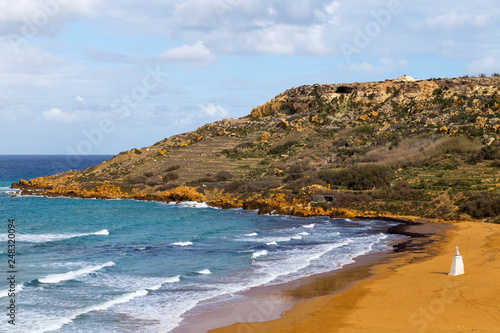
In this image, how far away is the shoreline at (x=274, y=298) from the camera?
16531 millimetres

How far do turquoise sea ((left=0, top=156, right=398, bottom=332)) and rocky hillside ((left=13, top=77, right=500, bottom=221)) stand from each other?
714cm

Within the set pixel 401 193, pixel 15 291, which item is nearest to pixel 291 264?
pixel 15 291

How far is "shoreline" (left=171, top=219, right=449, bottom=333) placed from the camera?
1653 cm

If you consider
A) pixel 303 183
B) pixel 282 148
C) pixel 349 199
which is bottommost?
pixel 349 199

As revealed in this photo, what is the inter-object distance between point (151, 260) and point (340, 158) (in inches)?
1670

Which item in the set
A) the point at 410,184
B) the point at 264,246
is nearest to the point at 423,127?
the point at 410,184

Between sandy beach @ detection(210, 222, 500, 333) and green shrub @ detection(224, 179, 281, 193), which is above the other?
green shrub @ detection(224, 179, 281, 193)

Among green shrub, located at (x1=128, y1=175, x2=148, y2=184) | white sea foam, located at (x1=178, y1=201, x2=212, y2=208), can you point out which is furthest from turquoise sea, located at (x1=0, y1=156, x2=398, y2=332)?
green shrub, located at (x1=128, y1=175, x2=148, y2=184)

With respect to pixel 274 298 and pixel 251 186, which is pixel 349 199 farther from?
pixel 274 298

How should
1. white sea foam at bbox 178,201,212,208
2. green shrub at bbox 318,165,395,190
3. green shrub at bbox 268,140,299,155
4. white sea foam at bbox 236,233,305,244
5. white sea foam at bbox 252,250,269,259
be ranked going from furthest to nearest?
1. green shrub at bbox 268,140,299,155
2. white sea foam at bbox 178,201,212,208
3. green shrub at bbox 318,165,395,190
4. white sea foam at bbox 236,233,305,244
5. white sea foam at bbox 252,250,269,259

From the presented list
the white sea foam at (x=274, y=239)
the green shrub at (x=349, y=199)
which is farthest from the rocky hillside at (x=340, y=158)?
the white sea foam at (x=274, y=239)

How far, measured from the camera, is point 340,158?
65188 millimetres

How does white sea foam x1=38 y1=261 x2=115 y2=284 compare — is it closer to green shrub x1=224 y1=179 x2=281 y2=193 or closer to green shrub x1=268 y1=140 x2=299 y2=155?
green shrub x1=224 y1=179 x2=281 y2=193

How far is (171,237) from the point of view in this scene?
116ft
